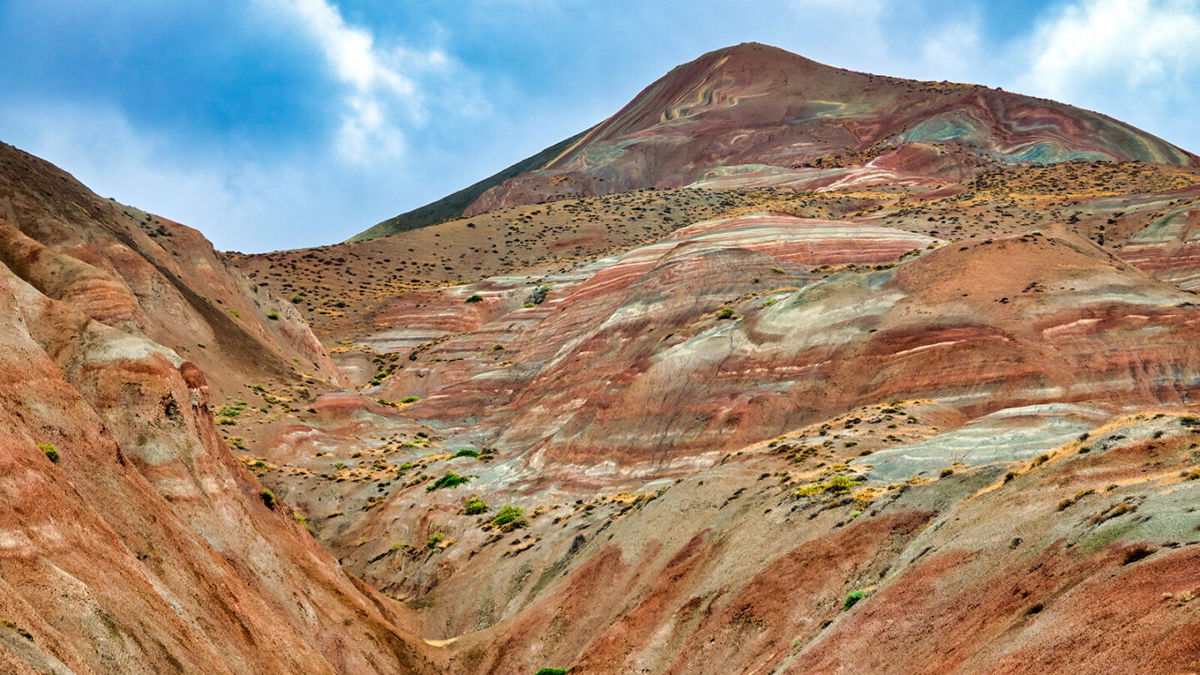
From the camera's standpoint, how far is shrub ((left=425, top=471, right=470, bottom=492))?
174 ft

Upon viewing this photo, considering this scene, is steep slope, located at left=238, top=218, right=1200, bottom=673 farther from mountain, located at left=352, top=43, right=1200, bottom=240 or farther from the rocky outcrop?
mountain, located at left=352, top=43, right=1200, bottom=240

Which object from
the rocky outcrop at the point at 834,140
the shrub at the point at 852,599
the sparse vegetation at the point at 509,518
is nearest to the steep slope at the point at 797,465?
the sparse vegetation at the point at 509,518

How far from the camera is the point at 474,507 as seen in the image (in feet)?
166

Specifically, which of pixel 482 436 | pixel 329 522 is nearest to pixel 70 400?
pixel 329 522

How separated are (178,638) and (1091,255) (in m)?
48.2

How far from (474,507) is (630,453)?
784 centimetres

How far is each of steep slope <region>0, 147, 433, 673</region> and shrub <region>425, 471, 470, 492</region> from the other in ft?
37.5

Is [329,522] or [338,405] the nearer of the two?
[329,522]

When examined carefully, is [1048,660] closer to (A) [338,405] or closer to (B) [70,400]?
(B) [70,400]

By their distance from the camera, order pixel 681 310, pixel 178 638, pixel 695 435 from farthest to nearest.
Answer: pixel 681 310 → pixel 695 435 → pixel 178 638

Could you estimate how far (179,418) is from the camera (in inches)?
1270

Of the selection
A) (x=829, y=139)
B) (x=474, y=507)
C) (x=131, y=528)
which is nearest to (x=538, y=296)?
(x=474, y=507)

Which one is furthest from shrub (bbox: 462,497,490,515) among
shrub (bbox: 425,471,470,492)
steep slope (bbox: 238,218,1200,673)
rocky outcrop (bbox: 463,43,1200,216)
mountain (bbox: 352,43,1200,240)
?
mountain (bbox: 352,43,1200,240)

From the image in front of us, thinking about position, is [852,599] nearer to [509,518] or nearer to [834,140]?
[509,518]
